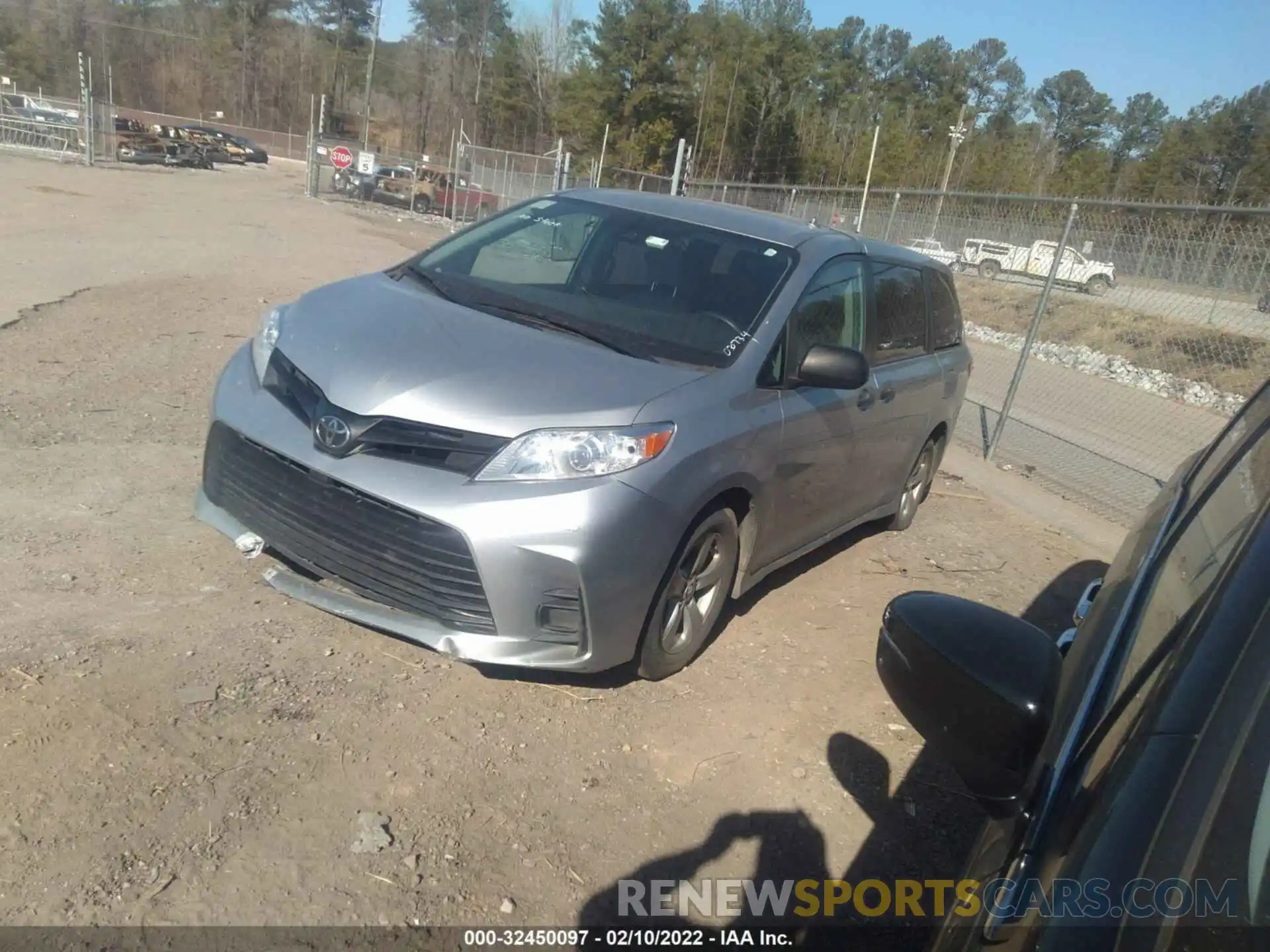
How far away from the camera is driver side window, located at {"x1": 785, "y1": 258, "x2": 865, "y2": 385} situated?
4164 millimetres

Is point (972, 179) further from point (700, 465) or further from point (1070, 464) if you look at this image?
point (700, 465)

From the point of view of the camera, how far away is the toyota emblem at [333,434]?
327cm

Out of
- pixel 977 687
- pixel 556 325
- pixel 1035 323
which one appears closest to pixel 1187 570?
pixel 977 687

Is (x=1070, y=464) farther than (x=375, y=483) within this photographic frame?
Yes

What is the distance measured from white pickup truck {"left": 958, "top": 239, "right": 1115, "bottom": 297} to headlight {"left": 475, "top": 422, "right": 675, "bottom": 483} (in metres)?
Result: 6.75

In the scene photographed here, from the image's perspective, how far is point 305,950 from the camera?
236cm

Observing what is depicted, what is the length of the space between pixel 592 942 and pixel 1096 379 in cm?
1304

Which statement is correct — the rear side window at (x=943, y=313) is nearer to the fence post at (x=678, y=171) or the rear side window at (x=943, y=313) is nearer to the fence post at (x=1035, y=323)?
the fence post at (x=1035, y=323)

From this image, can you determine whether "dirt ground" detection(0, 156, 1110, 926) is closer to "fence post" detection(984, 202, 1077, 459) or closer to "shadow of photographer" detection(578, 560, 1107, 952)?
"shadow of photographer" detection(578, 560, 1107, 952)

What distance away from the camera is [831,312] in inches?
177

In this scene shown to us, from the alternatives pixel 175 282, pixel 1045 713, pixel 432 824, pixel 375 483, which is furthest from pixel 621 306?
pixel 175 282

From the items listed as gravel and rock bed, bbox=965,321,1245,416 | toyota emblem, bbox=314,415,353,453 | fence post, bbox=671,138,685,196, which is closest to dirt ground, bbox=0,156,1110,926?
toyota emblem, bbox=314,415,353,453

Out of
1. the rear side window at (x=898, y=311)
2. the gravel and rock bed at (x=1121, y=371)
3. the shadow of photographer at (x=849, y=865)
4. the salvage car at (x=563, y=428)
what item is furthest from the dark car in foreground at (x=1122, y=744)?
the gravel and rock bed at (x=1121, y=371)

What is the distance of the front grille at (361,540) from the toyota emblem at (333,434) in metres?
0.10
